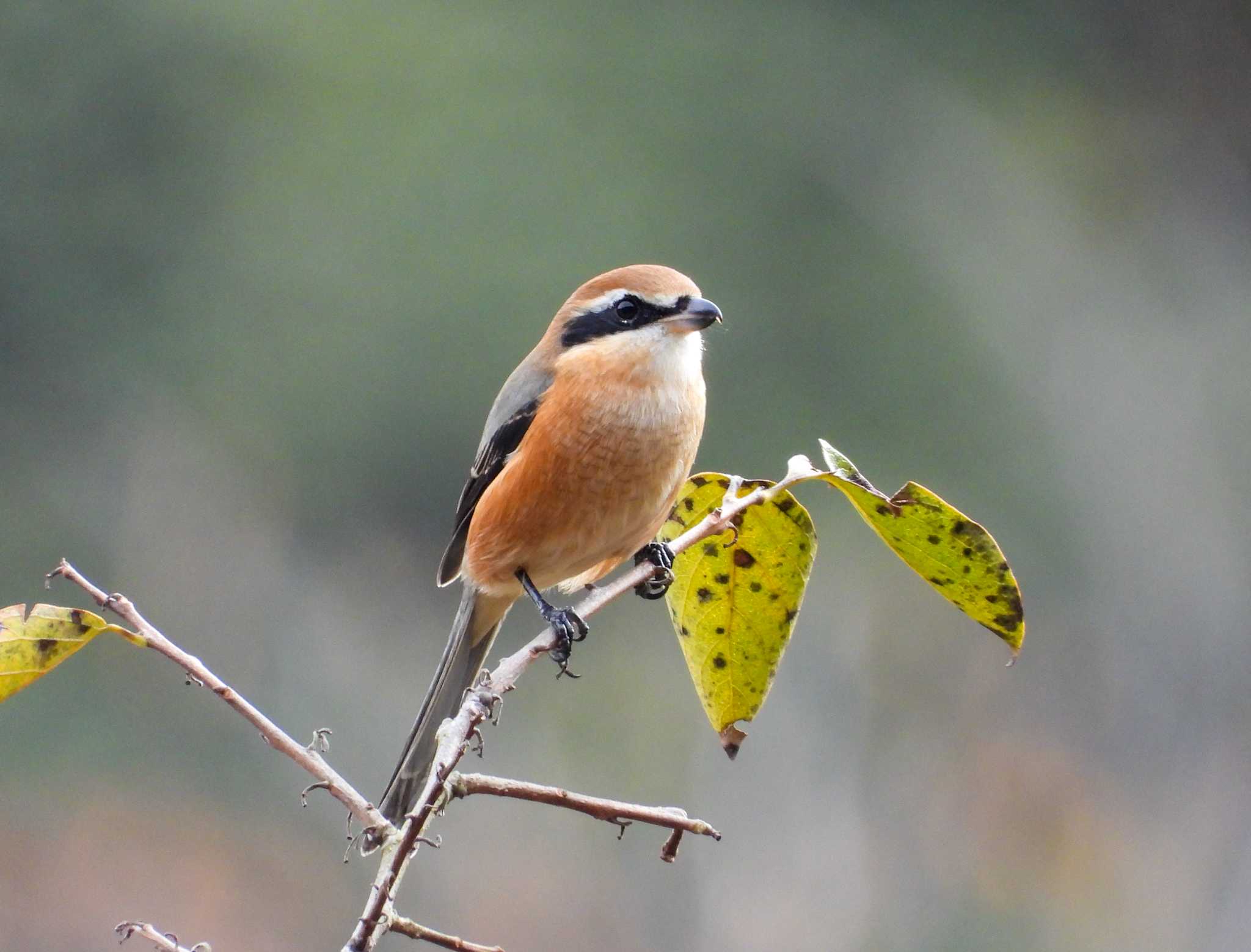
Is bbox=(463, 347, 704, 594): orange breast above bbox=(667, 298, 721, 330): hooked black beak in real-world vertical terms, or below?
below

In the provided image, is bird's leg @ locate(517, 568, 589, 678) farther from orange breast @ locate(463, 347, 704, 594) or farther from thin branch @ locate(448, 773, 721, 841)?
thin branch @ locate(448, 773, 721, 841)

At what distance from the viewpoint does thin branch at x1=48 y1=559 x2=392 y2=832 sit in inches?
45.5

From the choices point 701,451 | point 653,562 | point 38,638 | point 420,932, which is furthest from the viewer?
point 701,451

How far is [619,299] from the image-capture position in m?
2.87

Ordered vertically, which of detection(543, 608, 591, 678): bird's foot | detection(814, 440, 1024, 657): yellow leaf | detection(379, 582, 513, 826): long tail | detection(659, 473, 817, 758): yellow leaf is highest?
detection(814, 440, 1024, 657): yellow leaf

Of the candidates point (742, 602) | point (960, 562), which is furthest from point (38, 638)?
point (960, 562)

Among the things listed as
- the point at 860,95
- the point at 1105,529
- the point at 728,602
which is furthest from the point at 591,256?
the point at 728,602

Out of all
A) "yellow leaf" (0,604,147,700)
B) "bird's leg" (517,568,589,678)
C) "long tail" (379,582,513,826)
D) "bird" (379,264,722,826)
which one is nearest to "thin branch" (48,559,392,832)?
"yellow leaf" (0,604,147,700)

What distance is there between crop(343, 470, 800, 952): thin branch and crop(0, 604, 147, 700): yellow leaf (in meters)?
0.30

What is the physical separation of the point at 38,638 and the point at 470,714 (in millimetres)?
435

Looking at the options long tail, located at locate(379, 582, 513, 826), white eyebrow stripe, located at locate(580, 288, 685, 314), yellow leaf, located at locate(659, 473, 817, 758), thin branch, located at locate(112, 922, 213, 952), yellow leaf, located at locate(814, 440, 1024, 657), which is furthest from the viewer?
white eyebrow stripe, located at locate(580, 288, 685, 314)

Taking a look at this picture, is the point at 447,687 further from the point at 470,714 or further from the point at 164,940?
the point at 164,940

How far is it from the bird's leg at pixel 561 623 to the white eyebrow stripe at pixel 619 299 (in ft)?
1.84

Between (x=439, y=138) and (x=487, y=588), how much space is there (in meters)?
11.6
